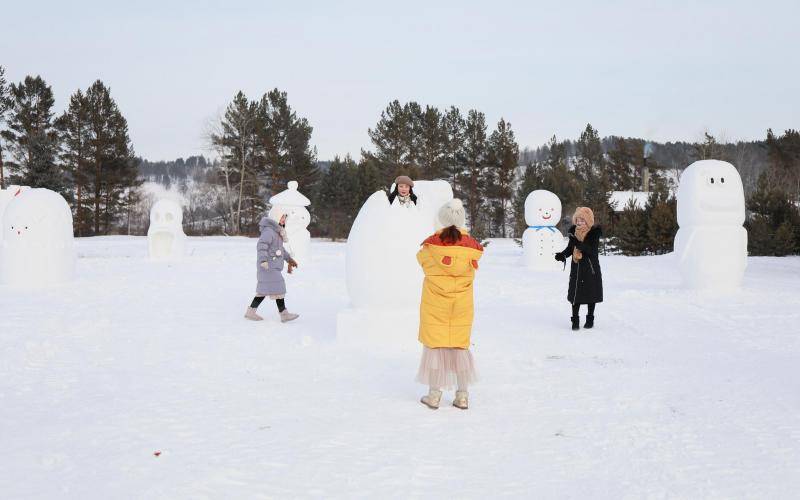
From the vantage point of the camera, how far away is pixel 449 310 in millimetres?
4375

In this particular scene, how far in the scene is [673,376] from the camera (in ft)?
16.9

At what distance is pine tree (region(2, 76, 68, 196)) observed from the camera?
3048 centimetres

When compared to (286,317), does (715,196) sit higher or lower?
higher

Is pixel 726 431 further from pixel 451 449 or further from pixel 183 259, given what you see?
pixel 183 259

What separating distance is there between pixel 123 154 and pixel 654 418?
35.5 m

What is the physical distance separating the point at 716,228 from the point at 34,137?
106 ft

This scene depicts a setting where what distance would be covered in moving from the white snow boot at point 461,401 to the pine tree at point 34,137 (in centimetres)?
3213

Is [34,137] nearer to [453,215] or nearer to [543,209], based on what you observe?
[543,209]

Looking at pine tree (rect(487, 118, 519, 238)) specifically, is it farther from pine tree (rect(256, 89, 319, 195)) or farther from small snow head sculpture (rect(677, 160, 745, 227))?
small snow head sculpture (rect(677, 160, 745, 227))

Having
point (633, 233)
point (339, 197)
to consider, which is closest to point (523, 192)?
point (339, 197)

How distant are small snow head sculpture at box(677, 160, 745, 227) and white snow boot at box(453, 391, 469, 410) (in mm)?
7598

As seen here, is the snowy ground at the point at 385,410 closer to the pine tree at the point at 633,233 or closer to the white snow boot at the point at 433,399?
the white snow boot at the point at 433,399

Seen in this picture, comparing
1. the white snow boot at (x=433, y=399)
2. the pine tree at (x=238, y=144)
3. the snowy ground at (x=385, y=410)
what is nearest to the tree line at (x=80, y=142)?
the pine tree at (x=238, y=144)

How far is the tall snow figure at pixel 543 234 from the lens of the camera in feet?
51.7
